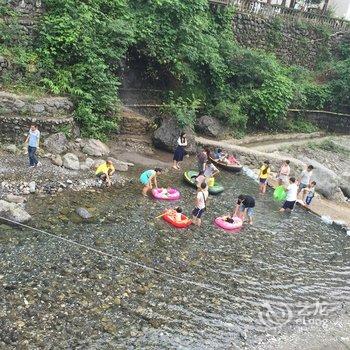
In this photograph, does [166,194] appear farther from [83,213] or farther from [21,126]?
[21,126]

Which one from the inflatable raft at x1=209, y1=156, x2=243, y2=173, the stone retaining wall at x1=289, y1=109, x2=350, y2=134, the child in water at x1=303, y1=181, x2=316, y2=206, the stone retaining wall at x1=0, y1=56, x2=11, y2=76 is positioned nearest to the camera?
the stone retaining wall at x1=0, y1=56, x2=11, y2=76

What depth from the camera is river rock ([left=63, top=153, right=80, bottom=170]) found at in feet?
58.2

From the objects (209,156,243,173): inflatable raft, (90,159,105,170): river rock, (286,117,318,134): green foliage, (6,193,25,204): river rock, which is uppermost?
(286,117,318,134): green foliage

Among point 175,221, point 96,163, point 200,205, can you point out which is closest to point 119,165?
point 96,163

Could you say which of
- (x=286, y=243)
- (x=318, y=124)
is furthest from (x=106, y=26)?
(x=318, y=124)

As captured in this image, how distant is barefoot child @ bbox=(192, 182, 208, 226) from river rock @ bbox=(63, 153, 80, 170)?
5597 millimetres

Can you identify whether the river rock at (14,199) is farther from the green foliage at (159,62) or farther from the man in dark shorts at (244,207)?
the man in dark shorts at (244,207)

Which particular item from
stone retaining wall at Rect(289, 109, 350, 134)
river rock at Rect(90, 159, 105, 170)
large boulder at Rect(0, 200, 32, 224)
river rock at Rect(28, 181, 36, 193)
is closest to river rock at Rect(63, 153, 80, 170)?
river rock at Rect(90, 159, 105, 170)

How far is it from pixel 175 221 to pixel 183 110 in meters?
10.2

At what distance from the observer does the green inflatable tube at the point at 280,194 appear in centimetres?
1931

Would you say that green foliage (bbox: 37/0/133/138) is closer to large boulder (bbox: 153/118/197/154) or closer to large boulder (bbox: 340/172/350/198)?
large boulder (bbox: 153/118/197/154)

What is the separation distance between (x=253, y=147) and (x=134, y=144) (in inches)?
314

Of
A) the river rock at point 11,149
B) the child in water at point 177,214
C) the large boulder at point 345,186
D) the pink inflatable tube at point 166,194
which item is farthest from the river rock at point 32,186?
the large boulder at point 345,186

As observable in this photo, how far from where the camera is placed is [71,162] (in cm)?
1788
